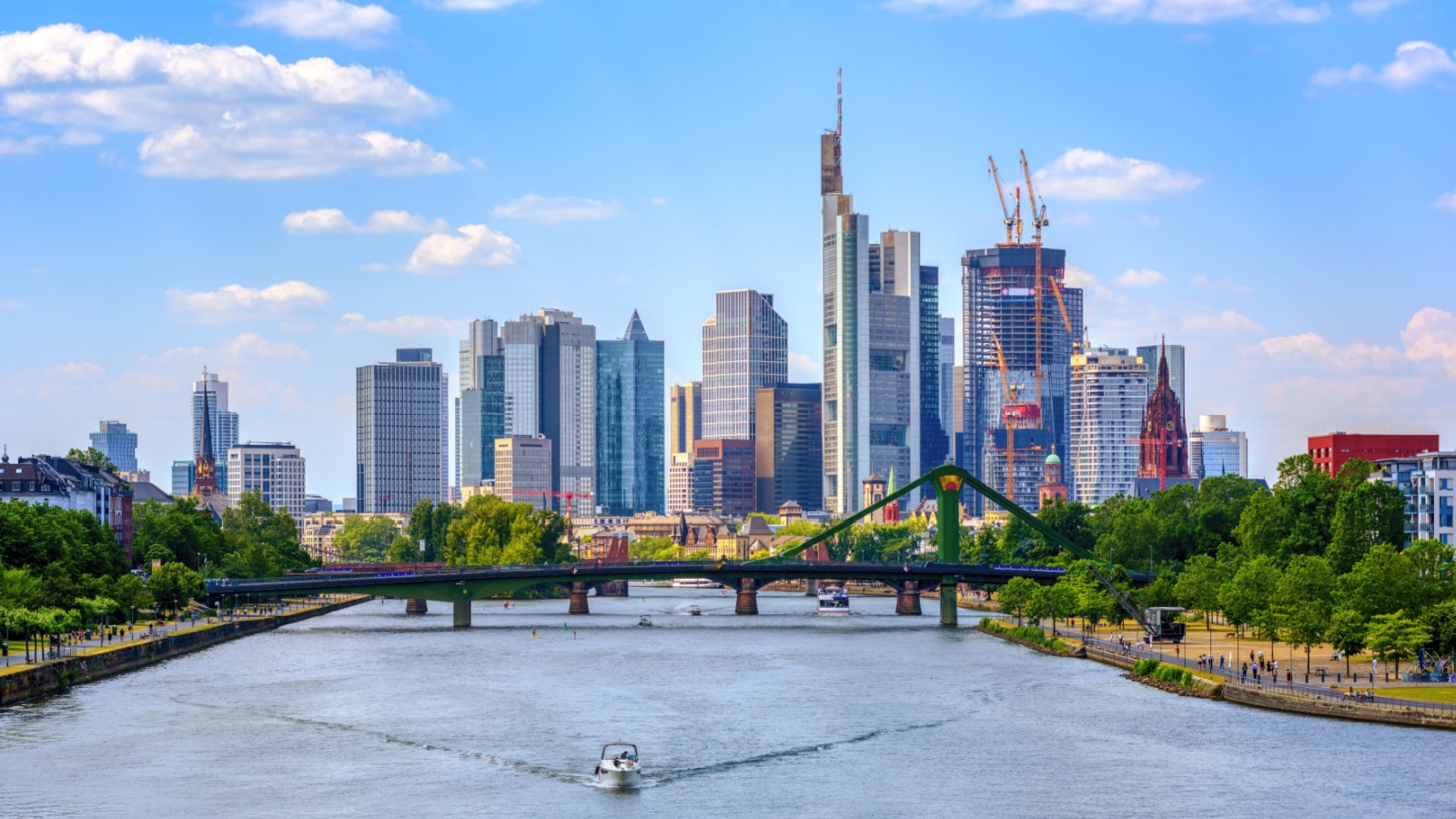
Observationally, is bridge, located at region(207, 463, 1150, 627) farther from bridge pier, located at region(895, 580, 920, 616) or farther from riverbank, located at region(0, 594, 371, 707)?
bridge pier, located at region(895, 580, 920, 616)

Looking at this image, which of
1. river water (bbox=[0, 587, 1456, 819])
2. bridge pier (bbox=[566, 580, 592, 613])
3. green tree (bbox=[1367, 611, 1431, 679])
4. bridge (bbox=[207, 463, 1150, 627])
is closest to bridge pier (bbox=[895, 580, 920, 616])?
bridge (bbox=[207, 463, 1150, 627])

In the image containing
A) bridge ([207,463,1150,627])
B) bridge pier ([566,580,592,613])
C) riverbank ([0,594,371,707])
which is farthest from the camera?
bridge pier ([566,580,592,613])

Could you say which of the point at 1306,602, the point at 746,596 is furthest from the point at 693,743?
the point at 746,596

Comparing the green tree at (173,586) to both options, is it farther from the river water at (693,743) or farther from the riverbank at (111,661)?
the river water at (693,743)

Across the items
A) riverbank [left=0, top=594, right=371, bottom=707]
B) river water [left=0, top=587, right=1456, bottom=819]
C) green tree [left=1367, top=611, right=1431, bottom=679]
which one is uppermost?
green tree [left=1367, top=611, right=1431, bottom=679]

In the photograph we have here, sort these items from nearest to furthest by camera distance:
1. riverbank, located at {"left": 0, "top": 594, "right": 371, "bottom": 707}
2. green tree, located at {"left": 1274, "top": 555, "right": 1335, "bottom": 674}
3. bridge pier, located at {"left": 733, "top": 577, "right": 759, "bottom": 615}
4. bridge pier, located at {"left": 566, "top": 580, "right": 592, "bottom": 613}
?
riverbank, located at {"left": 0, "top": 594, "right": 371, "bottom": 707} → green tree, located at {"left": 1274, "top": 555, "right": 1335, "bottom": 674} → bridge pier, located at {"left": 566, "top": 580, "right": 592, "bottom": 613} → bridge pier, located at {"left": 733, "top": 577, "right": 759, "bottom": 615}

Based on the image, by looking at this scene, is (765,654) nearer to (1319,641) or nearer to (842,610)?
(1319,641)

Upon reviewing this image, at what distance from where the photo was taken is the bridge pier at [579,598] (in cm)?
19200

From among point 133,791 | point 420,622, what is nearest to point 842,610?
point 420,622

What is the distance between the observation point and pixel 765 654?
133500 mm

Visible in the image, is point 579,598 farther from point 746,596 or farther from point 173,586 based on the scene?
point 173,586

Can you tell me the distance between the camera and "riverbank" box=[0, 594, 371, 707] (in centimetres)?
9731

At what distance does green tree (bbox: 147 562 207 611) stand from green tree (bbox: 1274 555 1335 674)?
84.6 metres

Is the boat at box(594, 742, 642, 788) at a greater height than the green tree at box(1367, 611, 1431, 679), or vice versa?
the green tree at box(1367, 611, 1431, 679)
